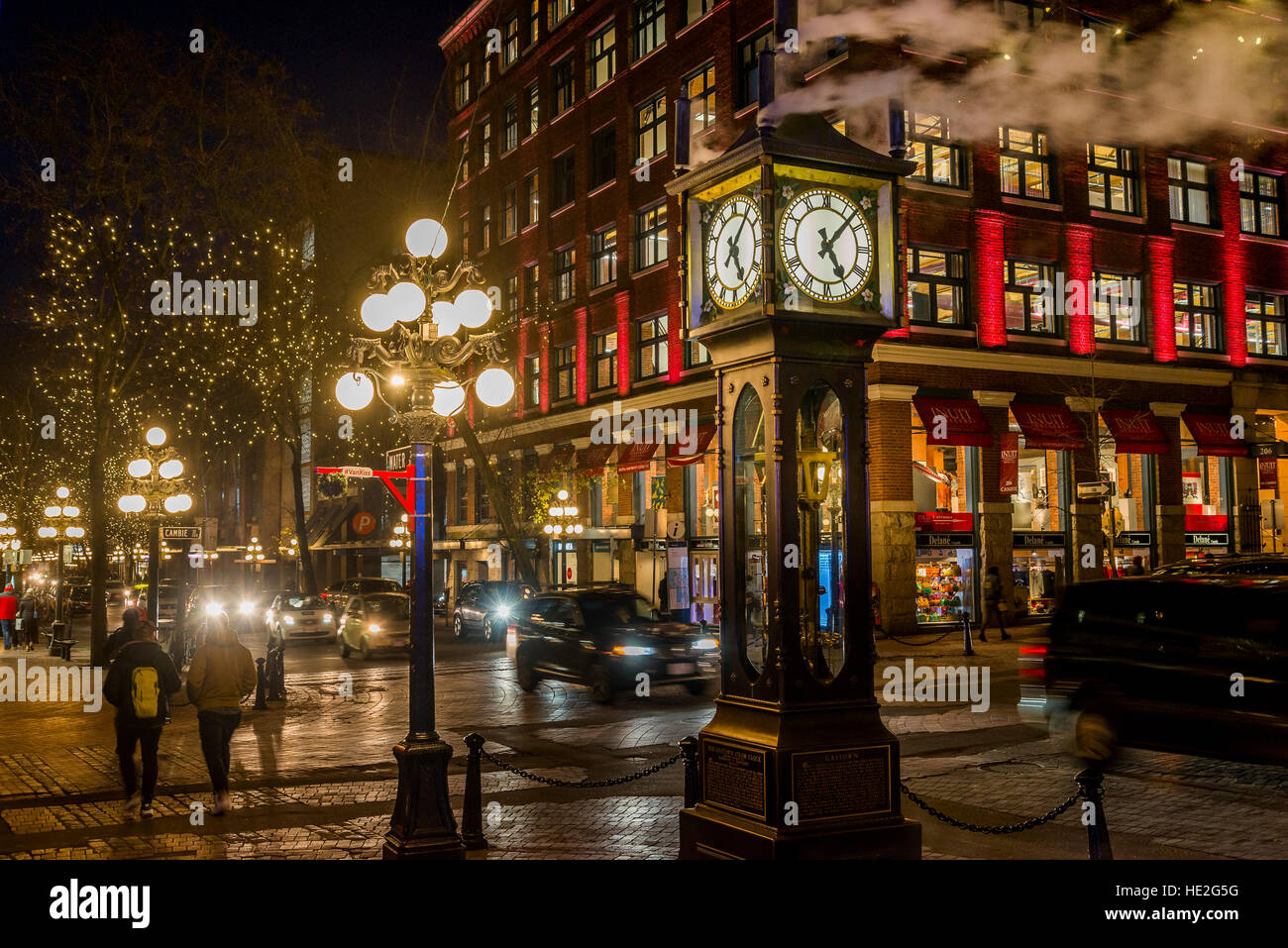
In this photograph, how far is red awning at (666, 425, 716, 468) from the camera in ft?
107

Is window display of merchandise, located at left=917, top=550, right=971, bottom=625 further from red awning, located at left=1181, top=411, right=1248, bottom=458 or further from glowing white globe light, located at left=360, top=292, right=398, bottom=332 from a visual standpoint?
glowing white globe light, located at left=360, top=292, right=398, bottom=332

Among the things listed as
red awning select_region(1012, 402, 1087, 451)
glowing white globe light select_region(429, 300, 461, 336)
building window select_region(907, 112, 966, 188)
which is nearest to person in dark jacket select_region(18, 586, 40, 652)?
building window select_region(907, 112, 966, 188)

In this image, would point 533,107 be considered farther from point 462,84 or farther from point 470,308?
point 470,308

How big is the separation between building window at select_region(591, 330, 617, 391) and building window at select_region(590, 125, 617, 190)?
5.58 metres

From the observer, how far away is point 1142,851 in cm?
829

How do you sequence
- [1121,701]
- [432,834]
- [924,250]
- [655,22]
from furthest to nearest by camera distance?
[655,22]
[924,250]
[1121,701]
[432,834]

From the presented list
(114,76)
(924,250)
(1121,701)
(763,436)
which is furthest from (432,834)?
(924,250)

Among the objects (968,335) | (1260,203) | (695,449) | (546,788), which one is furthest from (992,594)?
(1260,203)

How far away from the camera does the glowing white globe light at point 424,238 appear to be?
32.1 feet

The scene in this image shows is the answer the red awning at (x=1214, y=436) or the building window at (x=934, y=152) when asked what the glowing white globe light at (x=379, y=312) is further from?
the red awning at (x=1214, y=436)

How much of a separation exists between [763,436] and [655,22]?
33.5 m

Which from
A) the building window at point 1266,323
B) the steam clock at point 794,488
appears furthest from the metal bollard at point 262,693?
the building window at point 1266,323

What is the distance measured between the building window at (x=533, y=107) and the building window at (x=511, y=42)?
68.4 inches
